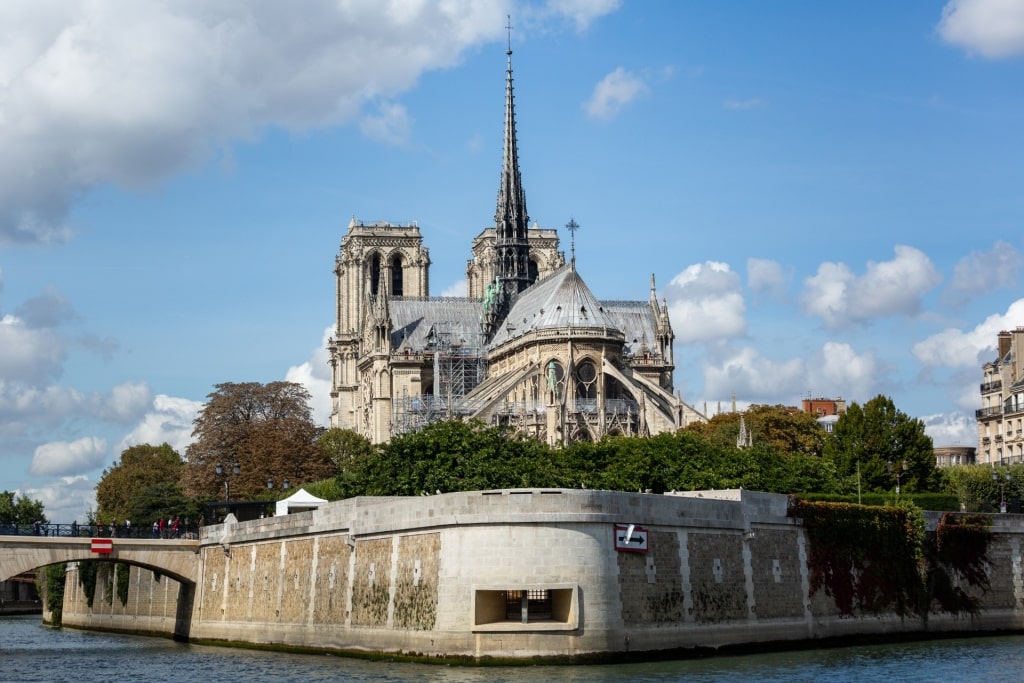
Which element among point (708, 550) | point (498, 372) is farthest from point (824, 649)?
point (498, 372)

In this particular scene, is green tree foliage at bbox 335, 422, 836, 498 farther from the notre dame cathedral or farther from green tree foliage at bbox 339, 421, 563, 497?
the notre dame cathedral

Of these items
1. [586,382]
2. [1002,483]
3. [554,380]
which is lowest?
[1002,483]

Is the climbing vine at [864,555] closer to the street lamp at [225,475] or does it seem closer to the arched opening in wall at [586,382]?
the street lamp at [225,475]

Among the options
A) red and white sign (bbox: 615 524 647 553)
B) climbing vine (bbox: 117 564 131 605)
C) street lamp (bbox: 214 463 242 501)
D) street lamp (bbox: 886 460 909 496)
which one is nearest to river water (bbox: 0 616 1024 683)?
red and white sign (bbox: 615 524 647 553)

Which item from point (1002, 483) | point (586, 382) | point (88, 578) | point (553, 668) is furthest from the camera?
point (586, 382)

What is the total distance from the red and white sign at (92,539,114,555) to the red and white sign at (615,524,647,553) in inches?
927

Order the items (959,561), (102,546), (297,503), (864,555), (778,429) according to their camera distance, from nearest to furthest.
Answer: (864,555) < (959,561) < (102,546) < (297,503) < (778,429)

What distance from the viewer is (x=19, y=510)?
14650 centimetres

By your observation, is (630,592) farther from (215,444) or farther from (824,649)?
(215,444)

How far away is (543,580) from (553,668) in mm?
2378

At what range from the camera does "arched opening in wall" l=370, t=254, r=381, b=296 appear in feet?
510

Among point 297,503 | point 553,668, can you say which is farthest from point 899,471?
point 553,668

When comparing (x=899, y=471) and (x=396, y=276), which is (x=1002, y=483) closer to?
(x=899, y=471)

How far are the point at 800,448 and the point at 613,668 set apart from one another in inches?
2318
